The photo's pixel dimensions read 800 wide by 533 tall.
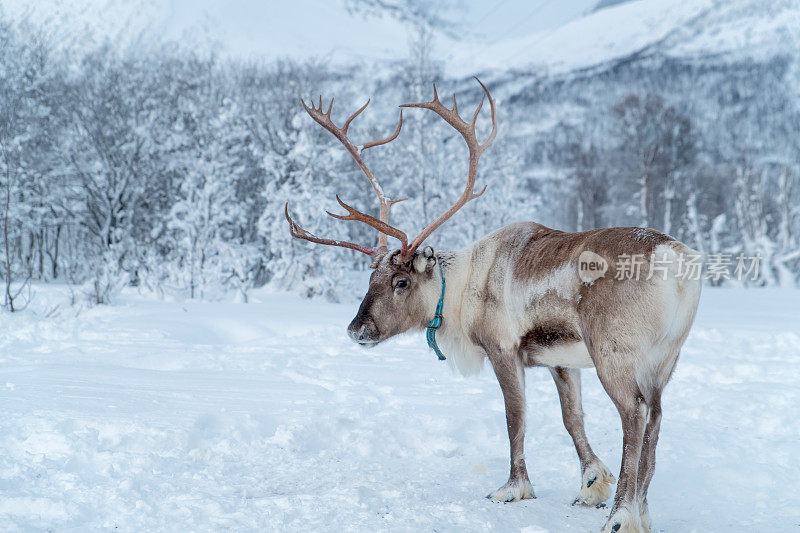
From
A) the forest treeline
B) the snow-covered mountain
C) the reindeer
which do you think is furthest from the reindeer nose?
the snow-covered mountain

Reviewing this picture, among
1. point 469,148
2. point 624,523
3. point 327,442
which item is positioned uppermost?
point 469,148

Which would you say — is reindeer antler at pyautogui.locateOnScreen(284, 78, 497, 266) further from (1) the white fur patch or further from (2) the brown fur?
(1) the white fur patch

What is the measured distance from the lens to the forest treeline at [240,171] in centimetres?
1841

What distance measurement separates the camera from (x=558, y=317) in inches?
130

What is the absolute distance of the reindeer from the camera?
300cm

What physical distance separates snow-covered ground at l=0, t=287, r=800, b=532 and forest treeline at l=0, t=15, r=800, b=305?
8.55 metres

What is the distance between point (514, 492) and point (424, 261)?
61.5 inches

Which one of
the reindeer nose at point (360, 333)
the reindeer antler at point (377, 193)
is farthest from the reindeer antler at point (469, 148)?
the reindeer nose at point (360, 333)

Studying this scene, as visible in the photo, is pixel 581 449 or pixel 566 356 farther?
pixel 581 449

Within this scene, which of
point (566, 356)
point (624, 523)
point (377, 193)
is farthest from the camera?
point (377, 193)

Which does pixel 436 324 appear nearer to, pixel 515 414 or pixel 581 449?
pixel 515 414

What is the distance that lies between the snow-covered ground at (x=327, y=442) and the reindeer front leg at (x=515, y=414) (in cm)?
17

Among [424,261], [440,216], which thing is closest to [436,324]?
[424,261]

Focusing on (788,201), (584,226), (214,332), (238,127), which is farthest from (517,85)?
(214,332)
